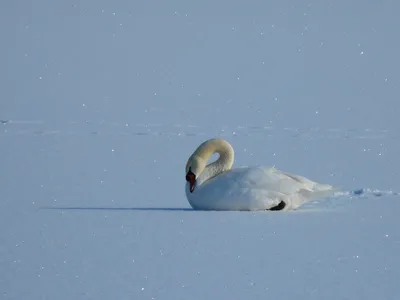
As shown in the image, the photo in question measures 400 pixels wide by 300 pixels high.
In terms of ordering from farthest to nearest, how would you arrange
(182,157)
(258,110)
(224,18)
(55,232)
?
1. (224,18)
2. (258,110)
3. (182,157)
4. (55,232)

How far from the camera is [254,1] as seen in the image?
5366 cm

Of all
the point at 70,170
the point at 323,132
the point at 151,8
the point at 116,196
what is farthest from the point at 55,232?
the point at 151,8

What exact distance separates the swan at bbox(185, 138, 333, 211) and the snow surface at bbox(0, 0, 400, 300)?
160 mm

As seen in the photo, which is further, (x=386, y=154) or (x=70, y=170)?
(x=386, y=154)


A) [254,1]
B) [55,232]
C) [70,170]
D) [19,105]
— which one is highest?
[55,232]

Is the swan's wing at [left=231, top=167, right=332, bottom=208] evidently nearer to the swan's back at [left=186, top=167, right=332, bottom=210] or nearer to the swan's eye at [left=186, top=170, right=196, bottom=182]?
the swan's back at [left=186, top=167, right=332, bottom=210]

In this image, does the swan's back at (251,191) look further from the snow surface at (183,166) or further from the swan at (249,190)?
the snow surface at (183,166)

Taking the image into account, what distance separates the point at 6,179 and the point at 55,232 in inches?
124

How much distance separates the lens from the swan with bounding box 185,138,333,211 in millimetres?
8188

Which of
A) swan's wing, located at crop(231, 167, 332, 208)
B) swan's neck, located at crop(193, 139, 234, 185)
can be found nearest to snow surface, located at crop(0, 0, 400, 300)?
swan's wing, located at crop(231, 167, 332, 208)

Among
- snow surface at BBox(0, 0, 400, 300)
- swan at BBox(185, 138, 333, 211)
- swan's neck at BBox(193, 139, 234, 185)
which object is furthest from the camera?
swan's neck at BBox(193, 139, 234, 185)

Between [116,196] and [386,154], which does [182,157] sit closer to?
[386,154]

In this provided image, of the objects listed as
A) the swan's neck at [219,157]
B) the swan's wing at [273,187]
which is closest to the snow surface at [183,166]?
the swan's wing at [273,187]

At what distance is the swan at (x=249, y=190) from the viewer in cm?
819
